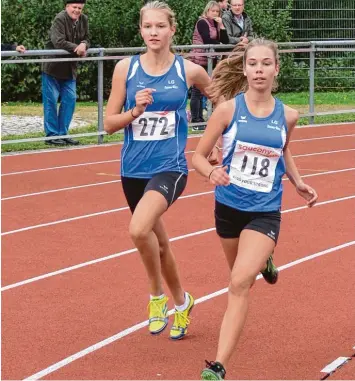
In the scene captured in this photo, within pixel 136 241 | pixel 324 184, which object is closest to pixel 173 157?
pixel 136 241

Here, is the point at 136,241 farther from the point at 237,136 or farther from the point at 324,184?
the point at 324,184

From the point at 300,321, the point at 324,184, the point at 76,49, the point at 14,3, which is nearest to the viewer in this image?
the point at 300,321

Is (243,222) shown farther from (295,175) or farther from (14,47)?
(14,47)

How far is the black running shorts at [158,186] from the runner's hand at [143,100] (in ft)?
1.47

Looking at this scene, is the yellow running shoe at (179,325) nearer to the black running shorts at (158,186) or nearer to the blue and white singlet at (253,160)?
the black running shorts at (158,186)

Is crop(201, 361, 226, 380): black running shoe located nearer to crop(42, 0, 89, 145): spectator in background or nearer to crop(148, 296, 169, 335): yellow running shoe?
crop(148, 296, 169, 335): yellow running shoe

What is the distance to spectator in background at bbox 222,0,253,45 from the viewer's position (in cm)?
1761

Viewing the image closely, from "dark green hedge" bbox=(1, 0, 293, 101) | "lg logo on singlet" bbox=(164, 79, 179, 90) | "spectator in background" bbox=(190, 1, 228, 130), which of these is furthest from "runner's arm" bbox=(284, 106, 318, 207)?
"dark green hedge" bbox=(1, 0, 293, 101)

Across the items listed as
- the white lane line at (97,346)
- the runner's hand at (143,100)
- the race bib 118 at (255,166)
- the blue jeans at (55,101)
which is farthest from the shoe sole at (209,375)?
the blue jeans at (55,101)

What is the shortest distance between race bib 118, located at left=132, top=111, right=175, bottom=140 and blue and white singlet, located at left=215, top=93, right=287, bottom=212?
2.45 ft

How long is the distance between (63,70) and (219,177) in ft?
33.1

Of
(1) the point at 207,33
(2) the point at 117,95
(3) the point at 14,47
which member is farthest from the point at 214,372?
(1) the point at 207,33

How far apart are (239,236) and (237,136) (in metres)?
0.52

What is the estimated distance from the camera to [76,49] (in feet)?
49.7
